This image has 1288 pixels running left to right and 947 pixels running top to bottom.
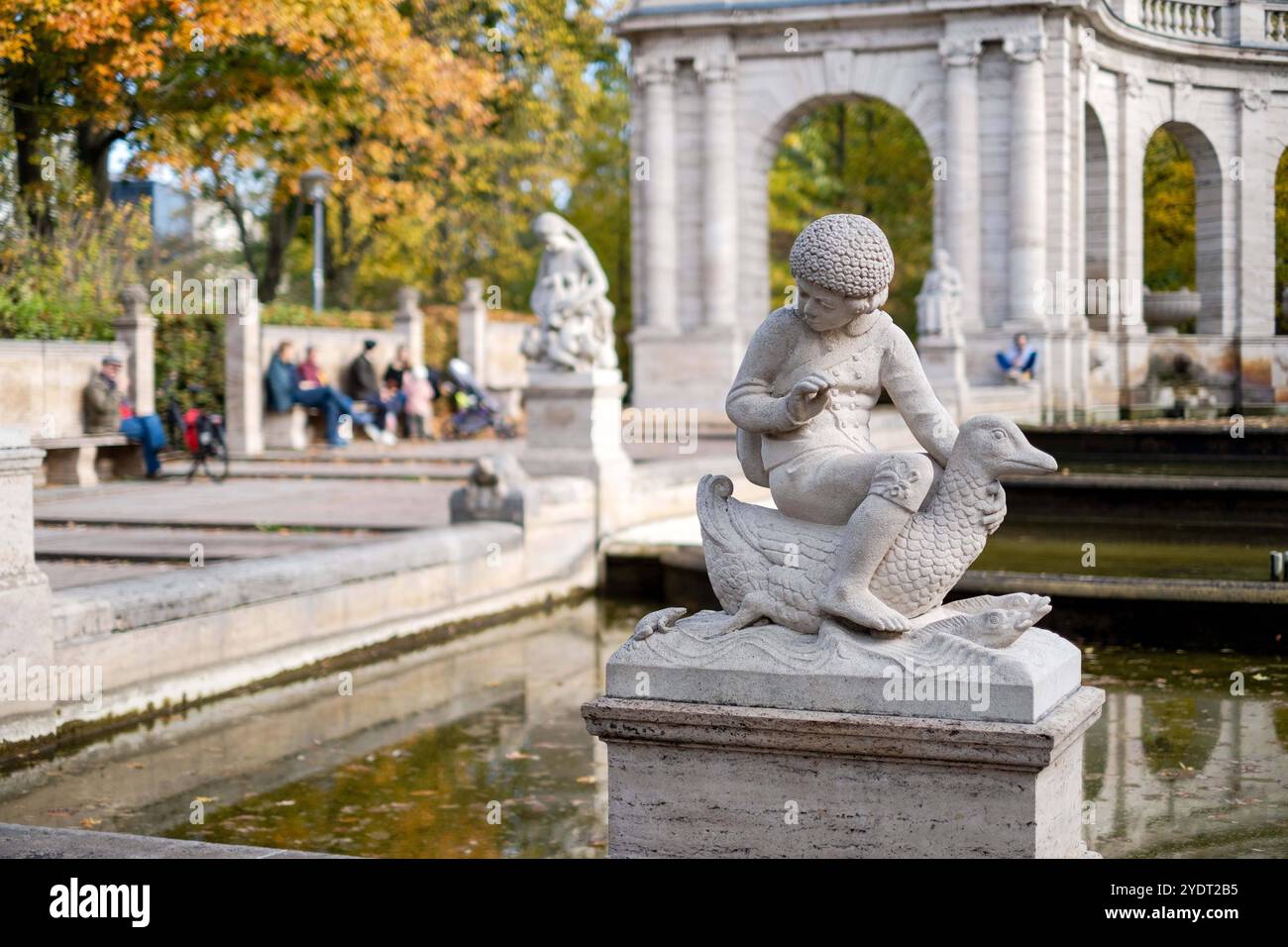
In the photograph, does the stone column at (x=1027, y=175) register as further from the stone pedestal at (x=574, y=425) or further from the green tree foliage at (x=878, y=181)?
the stone pedestal at (x=574, y=425)

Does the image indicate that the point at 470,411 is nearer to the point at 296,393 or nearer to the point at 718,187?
the point at 296,393

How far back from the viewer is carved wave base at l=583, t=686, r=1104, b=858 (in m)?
4.87

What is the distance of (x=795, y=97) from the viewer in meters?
33.1

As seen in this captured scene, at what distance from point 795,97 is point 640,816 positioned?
2908 centimetres

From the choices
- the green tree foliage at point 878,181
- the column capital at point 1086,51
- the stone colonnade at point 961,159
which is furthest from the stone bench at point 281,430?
the green tree foliage at point 878,181

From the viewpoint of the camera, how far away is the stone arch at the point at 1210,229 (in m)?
36.8

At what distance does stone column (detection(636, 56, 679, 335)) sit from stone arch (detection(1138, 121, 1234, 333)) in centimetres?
1075

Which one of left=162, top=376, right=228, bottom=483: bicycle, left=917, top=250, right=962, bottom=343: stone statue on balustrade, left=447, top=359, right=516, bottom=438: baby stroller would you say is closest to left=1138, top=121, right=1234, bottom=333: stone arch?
left=917, top=250, right=962, bottom=343: stone statue on balustrade

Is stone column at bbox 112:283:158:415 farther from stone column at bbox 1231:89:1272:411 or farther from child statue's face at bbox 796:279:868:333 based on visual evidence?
stone column at bbox 1231:89:1272:411

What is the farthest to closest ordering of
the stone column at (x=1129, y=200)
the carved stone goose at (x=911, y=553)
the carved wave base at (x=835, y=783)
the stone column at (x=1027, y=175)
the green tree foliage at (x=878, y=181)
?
the green tree foliage at (x=878, y=181)
the stone column at (x=1129, y=200)
the stone column at (x=1027, y=175)
the carved stone goose at (x=911, y=553)
the carved wave base at (x=835, y=783)

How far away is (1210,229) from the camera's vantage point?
122 feet

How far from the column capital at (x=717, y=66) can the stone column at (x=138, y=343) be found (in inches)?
544

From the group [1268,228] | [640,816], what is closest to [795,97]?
[1268,228]
